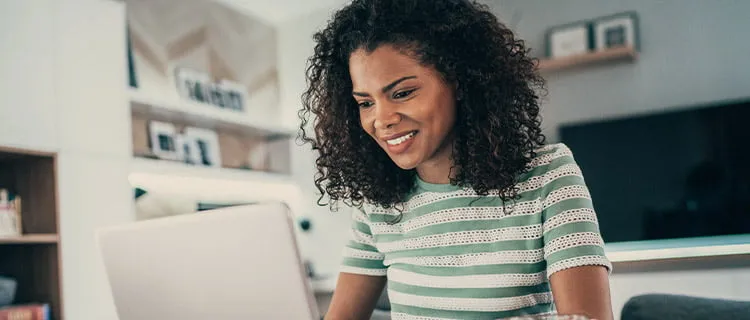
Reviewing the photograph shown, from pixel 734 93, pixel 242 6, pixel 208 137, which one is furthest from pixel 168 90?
pixel 734 93

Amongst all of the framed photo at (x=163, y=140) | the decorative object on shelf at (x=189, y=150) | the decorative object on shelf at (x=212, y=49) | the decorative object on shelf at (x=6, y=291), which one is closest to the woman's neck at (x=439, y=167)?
the decorative object on shelf at (x=6, y=291)

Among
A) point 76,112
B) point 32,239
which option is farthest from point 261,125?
point 32,239

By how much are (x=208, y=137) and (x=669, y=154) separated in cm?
253

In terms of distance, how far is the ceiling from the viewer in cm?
405

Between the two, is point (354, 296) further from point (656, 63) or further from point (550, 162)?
point (656, 63)

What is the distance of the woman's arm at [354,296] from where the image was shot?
1.13 m

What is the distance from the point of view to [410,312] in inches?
43.5

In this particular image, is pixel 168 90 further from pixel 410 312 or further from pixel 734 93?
pixel 734 93

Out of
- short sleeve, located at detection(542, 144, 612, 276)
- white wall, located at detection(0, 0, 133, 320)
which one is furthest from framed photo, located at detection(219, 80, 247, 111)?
short sleeve, located at detection(542, 144, 612, 276)

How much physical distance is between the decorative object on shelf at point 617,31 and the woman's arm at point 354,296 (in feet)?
9.25

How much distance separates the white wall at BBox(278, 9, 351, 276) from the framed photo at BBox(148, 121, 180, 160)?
105 cm

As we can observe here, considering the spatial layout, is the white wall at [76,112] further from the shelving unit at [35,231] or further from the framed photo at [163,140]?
the framed photo at [163,140]

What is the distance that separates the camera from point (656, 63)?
3.56 metres

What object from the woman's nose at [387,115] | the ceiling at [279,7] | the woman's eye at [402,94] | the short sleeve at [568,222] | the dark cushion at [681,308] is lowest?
the dark cushion at [681,308]
